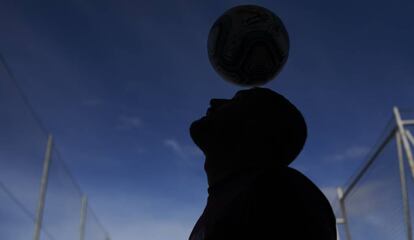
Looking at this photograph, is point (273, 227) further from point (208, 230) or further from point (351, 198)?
point (351, 198)

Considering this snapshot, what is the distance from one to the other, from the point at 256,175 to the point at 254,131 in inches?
11.0

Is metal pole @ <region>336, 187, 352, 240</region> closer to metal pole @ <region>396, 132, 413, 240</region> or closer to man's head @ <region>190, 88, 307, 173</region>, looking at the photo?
metal pole @ <region>396, 132, 413, 240</region>

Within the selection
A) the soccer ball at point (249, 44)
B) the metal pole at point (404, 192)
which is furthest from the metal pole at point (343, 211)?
the soccer ball at point (249, 44)

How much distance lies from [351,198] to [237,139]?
30.0ft

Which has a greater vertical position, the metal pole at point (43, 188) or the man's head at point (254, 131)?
the metal pole at point (43, 188)

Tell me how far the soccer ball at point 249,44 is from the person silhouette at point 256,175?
1.13ft

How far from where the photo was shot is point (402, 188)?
647cm

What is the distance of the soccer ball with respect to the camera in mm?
2113

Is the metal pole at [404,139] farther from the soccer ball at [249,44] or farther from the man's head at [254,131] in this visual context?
the man's head at [254,131]

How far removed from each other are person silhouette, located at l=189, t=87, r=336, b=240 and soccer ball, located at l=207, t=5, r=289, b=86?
1.13ft

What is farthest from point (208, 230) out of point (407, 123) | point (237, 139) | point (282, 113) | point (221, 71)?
point (407, 123)

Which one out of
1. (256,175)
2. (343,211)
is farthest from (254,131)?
(343,211)

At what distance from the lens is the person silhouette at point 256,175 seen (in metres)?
1.38

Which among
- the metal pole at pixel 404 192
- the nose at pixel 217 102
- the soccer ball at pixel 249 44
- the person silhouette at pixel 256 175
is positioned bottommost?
Answer: the person silhouette at pixel 256 175
